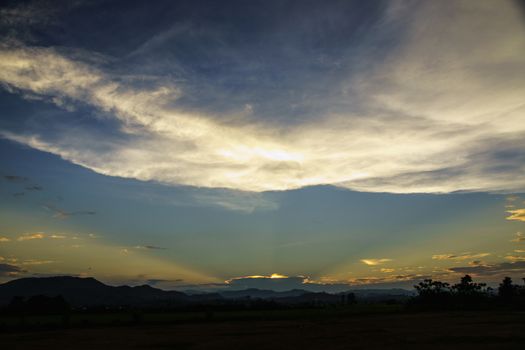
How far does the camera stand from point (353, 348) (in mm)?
28328

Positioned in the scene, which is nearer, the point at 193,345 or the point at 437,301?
the point at 193,345

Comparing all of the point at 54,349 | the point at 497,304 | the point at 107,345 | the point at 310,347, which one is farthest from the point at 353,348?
the point at 497,304

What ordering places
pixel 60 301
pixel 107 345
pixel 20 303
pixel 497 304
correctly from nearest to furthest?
pixel 107 345 < pixel 497 304 < pixel 20 303 < pixel 60 301

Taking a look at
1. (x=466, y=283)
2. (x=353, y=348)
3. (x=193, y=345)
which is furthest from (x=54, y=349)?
(x=466, y=283)

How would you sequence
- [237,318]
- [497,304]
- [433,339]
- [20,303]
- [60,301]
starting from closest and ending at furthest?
[433,339]
[237,318]
[497,304]
[20,303]
[60,301]

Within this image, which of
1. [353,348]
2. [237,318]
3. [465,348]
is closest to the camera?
[465,348]

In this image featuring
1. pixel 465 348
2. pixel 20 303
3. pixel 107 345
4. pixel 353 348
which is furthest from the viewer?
pixel 20 303

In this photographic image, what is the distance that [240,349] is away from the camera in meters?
29.6

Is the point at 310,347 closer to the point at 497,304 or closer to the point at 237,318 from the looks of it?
the point at 237,318

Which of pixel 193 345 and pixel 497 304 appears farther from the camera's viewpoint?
pixel 497 304

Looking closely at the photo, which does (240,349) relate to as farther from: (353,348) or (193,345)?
(353,348)

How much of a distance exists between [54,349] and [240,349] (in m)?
14.9

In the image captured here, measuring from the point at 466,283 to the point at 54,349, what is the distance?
112825 mm

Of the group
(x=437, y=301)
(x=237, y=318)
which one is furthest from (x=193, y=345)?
(x=437, y=301)
